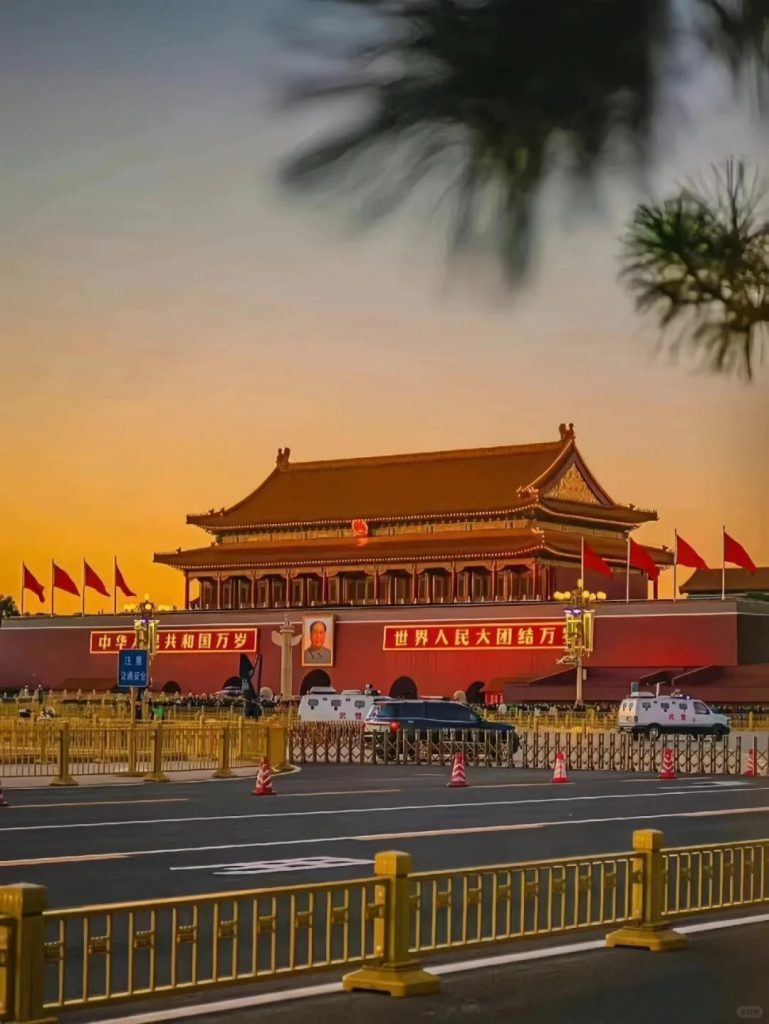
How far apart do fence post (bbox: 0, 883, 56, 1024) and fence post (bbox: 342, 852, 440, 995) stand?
2313 mm

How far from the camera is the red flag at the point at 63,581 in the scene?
73.5 m

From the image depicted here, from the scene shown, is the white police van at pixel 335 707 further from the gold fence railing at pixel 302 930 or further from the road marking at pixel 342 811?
the gold fence railing at pixel 302 930

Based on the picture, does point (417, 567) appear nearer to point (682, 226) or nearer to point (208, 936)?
point (208, 936)

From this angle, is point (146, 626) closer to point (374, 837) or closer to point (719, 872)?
point (374, 837)

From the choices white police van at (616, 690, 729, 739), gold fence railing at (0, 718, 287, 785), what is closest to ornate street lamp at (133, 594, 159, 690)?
white police van at (616, 690, 729, 739)

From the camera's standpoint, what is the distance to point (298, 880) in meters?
13.9

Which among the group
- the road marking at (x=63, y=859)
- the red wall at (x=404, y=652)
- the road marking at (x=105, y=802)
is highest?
the red wall at (x=404, y=652)

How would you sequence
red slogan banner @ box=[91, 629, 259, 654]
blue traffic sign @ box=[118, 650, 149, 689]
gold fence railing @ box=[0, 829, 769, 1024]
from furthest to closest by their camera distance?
1. red slogan banner @ box=[91, 629, 259, 654]
2. blue traffic sign @ box=[118, 650, 149, 689]
3. gold fence railing @ box=[0, 829, 769, 1024]

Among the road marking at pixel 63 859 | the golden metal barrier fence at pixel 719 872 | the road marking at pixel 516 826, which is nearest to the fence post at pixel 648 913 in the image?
the golden metal barrier fence at pixel 719 872

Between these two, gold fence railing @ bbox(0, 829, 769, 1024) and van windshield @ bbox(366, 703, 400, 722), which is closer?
gold fence railing @ bbox(0, 829, 769, 1024)

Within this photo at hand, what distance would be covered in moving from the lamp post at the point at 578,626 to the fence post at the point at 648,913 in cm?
4398

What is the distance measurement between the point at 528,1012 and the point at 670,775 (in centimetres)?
2439

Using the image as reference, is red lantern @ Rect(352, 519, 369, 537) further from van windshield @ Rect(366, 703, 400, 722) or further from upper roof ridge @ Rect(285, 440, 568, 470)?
van windshield @ Rect(366, 703, 400, 722)

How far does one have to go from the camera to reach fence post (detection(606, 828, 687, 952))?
10242 millimetres
